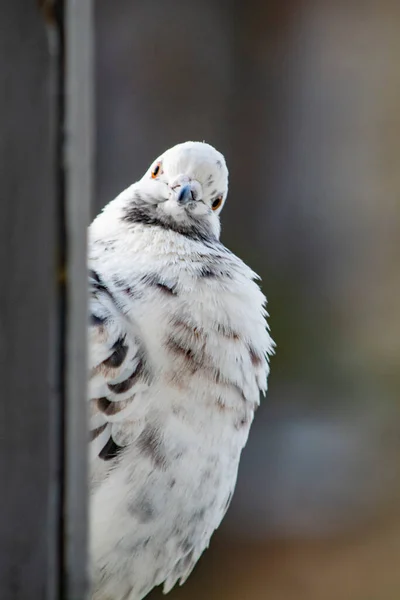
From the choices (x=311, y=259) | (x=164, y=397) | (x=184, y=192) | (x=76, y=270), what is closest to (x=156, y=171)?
(x=184, y=192)

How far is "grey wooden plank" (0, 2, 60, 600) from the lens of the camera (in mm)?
425

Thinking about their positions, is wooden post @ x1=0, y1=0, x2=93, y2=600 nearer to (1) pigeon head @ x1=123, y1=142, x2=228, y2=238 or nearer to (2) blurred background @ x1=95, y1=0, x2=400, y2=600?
(1) pigeon head @ x1=123, y1=142, x2=228, y2=238

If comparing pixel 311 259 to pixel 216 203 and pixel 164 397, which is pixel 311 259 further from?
pixel 164 397

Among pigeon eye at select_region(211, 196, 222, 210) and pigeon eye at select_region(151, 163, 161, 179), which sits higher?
pigeon eye at select_region(151, 163, 161, 179)

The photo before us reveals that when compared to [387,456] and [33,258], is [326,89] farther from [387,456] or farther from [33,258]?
[33,258]

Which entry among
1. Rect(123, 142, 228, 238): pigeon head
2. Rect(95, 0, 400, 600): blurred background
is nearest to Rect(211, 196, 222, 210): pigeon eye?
Rect(123, 142, 228, 238): pigeon head

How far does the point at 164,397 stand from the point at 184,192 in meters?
0.36

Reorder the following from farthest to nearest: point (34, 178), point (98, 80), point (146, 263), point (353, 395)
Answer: point (353, 395) → point (98, 80) → point (146, 263) → point (34, 178)

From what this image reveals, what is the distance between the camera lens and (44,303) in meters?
0.43

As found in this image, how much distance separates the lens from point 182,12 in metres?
2.91

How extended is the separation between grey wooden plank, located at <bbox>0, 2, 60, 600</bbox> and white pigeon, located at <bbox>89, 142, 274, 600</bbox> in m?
0.76

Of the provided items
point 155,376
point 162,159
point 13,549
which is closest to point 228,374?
point 155,376

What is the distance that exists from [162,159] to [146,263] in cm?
21

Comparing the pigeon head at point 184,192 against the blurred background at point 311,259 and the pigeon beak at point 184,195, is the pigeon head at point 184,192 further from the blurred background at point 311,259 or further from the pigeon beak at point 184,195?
the blurred background at point 311,259
